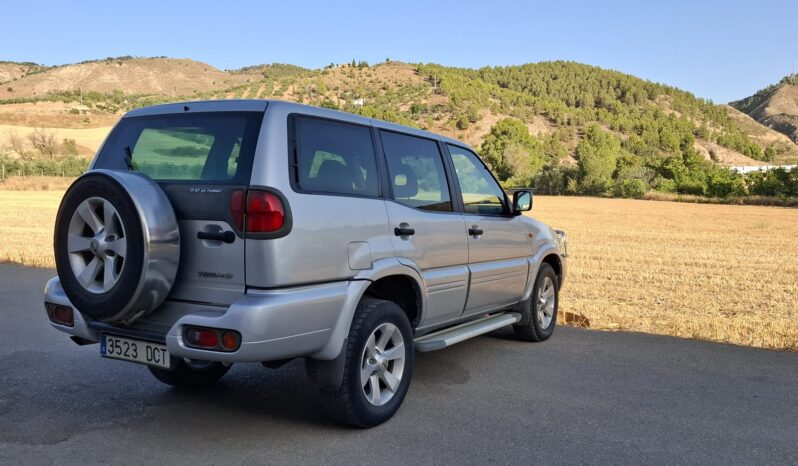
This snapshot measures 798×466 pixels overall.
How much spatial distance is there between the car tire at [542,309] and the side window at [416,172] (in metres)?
1.82

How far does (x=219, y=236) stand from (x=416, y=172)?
182 centimetres

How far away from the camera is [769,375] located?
5.56 meters

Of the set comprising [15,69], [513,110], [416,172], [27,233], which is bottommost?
[27,233]

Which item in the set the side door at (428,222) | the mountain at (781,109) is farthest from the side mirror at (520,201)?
the mountain at (781,109)

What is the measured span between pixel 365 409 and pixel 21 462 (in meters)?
1.83

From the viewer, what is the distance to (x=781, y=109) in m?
185

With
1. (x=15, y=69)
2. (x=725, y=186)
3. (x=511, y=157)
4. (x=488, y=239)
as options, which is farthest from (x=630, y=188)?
(x=15, y=69)

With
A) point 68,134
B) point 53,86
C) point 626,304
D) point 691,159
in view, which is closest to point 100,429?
point 626,304

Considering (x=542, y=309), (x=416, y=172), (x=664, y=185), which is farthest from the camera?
(x=664, y=185)

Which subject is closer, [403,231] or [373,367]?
[373,367]

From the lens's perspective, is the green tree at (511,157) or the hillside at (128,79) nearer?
the green tree at (511,157)

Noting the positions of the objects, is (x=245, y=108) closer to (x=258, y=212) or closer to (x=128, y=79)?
(x=258, y=212)

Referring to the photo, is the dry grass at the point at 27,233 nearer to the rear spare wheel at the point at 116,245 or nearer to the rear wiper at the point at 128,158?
the rear wiper at the point at 128,158

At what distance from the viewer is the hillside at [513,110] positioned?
7300 centimetres
